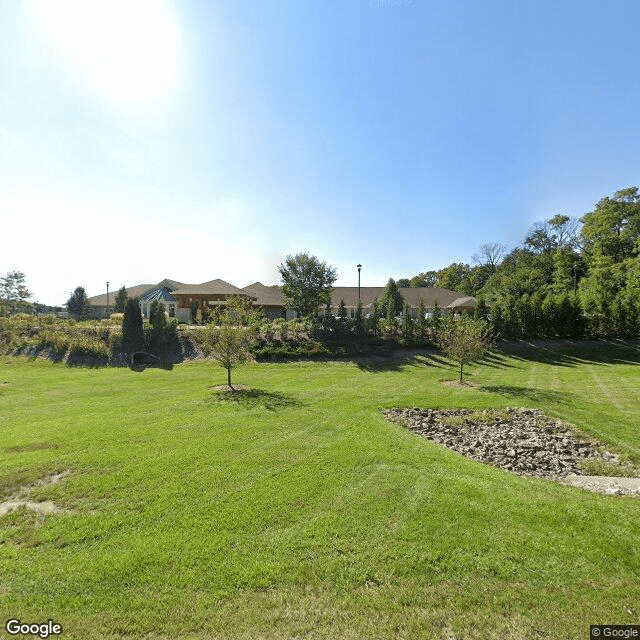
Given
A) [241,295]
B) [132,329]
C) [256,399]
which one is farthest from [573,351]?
[132,329]

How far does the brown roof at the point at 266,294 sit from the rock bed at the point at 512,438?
33.1 meters

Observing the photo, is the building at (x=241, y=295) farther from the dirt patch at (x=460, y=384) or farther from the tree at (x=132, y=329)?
the dirt patch at (x=460, y=384)

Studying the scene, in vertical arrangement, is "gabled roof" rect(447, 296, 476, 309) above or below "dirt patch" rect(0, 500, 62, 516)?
above

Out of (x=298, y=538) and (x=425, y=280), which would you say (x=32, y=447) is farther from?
(x=425, y=280)

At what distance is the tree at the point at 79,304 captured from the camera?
58.1m

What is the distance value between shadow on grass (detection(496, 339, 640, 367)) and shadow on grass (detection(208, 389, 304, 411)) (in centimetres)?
1919

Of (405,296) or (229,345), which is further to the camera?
(405,296)

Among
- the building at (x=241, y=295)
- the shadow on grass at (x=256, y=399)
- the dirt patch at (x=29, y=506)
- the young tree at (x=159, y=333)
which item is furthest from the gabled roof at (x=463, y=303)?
the dirt patch at (x=29, y=506)

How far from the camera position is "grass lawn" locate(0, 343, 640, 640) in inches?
152

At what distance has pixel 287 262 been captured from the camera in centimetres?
3544

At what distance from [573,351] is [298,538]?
97.7 feet

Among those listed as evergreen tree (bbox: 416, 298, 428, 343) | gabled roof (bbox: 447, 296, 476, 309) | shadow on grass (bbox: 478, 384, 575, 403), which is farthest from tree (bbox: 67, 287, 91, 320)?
shadow on grass (bbox: 478, 384, 575, 403)

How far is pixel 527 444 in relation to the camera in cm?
991

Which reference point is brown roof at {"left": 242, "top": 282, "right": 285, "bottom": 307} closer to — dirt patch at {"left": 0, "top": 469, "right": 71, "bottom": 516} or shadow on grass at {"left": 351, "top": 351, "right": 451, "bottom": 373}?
shadow on grass at {"left": 351, "top": 351, "right": 451, "bottom": 373}
